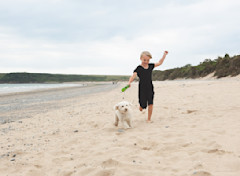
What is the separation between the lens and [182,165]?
118 inches

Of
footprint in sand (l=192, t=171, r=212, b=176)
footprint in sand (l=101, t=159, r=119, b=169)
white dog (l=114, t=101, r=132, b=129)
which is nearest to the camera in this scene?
footprint in sand (l=192, t=171, r=212, b=176)

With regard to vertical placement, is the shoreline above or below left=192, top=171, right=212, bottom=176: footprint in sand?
below

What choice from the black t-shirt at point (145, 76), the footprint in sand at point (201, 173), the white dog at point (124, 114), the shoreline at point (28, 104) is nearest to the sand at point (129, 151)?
the footprint in sand at point (201, 173)

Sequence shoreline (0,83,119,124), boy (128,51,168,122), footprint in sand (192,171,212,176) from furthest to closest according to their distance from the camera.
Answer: shoreline (0,83,119,124) < boy (128,51,168,122) < footprint in sand (192,171,212,176)

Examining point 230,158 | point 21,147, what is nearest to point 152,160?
point 230,158

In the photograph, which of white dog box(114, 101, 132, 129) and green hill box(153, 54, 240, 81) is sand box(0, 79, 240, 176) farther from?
green hill box(153, 54, 240, 81)

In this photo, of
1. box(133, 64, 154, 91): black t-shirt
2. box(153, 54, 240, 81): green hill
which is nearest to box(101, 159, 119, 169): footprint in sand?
box(133, 64, 154, 91): black t-shirt


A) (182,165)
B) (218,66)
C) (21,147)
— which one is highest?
(218,66)

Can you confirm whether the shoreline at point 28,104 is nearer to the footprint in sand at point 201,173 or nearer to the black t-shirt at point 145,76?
the black t-shirt at point 145,76

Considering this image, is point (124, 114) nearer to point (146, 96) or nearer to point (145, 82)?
point (146, 96)

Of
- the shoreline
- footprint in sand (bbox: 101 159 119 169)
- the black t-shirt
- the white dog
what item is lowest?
the shoreline

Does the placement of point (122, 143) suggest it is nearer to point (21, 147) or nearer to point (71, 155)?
point (71, 155)

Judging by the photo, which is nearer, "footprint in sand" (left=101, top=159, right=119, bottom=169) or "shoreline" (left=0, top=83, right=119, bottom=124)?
"footprint in sand" (left=101, top=159, right=119, bottom=169)

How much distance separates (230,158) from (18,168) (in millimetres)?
3413
